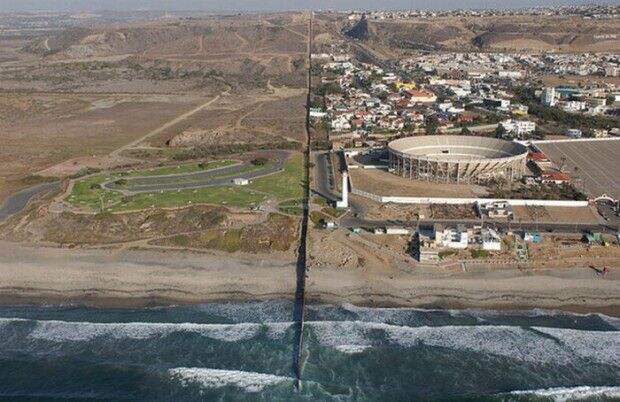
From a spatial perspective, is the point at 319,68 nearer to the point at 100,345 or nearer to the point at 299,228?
the point at 299,228

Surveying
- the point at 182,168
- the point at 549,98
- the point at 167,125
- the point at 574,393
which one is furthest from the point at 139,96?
the point at 574,393

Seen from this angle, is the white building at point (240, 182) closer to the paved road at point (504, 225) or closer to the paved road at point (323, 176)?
→ the paved road at point (323, 176)

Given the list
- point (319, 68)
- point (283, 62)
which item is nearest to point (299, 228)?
point (319, 68)

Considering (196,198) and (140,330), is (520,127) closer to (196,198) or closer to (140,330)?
(196,198)

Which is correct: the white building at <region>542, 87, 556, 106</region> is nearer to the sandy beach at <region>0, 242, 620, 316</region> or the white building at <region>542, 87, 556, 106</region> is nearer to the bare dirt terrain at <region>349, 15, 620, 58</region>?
the sandy beach at <region>0, 242, 620, 316</region>

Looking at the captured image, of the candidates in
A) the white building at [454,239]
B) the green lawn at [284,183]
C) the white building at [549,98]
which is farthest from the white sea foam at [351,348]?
the white building at [549,98]

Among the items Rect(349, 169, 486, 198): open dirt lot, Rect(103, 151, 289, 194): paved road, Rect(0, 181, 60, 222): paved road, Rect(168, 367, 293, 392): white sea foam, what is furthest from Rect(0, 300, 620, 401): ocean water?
Rect(103, 151, 289, 194): paved road

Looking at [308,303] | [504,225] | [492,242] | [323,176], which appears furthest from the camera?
[323,176]
